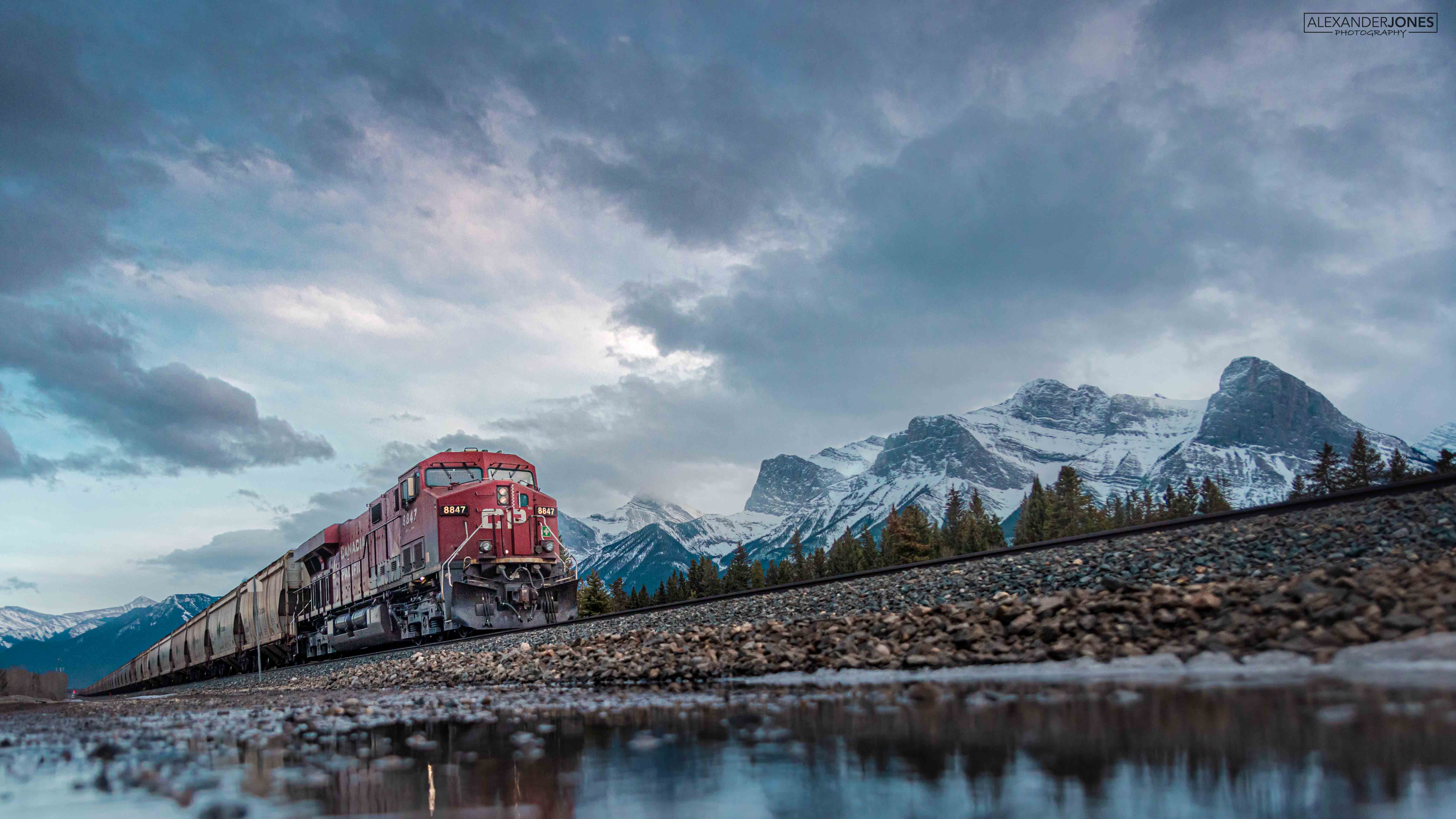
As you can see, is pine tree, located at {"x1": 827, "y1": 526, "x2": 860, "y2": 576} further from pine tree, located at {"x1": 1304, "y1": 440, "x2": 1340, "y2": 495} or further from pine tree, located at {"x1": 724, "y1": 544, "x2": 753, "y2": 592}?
pine tree, located at {"x1": 1304, "y1": 440, "x2": 1340, "y2": 495}

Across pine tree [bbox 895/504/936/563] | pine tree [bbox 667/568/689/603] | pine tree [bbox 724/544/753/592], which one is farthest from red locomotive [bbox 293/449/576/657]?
pine tree [bbox 724/544/753/592]

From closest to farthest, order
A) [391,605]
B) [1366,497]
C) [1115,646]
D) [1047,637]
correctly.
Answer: [1115,646], [1047,637], [1366,497], [391,605]

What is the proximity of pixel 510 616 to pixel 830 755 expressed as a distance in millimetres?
23004

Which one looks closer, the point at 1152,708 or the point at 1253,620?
the point at 1152,708

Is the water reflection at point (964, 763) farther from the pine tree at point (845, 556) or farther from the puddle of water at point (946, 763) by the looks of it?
the pine tree at point (845, 556)

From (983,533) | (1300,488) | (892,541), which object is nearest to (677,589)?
(892,541)

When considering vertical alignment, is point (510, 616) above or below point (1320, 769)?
below

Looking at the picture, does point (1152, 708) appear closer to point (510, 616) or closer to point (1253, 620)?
point (1253, 620)

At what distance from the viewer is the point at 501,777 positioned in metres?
4.44

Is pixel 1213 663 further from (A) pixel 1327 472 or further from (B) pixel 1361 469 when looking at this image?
(A) pixel 1327 472

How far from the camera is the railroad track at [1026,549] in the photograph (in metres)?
10.5

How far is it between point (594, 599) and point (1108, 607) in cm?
6659

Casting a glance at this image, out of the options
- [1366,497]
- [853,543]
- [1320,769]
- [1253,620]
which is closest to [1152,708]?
[1320,769]

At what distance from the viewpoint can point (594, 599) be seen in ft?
234
